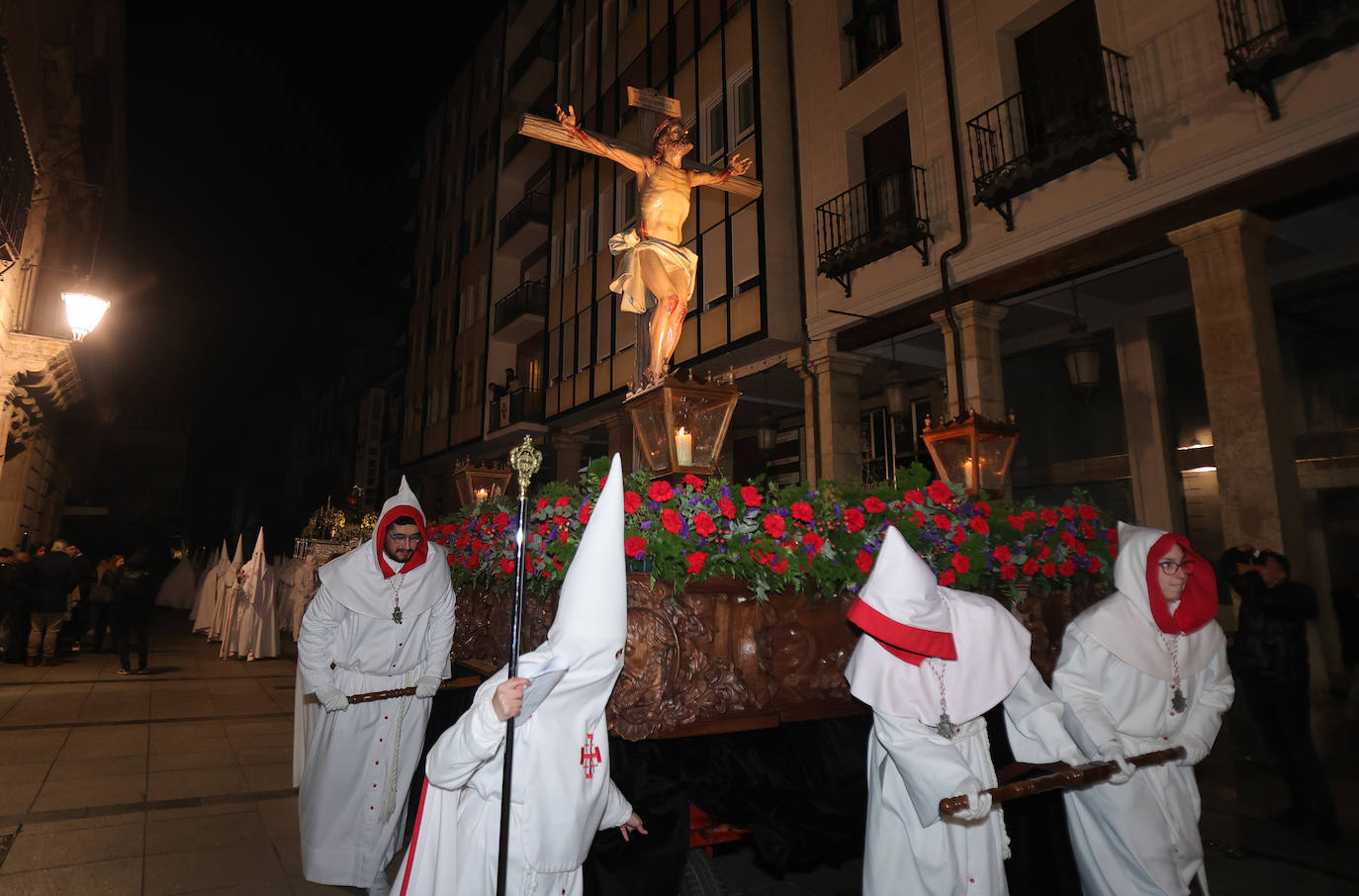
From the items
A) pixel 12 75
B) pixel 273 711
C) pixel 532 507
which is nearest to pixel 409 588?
pixel 532 507

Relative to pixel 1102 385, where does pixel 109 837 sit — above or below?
below

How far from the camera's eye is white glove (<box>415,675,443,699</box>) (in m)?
4.17

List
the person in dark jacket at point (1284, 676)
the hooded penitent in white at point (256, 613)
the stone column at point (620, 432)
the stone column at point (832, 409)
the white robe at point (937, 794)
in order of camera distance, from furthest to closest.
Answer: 1. the stone column at point (620, 432)
2. the hooded penitent in white at point (256, 613)
3. the stone column at point (832, 409)
4. the person in dark jacket at point (1284, 676)
5. the white robe at point (937, 794)

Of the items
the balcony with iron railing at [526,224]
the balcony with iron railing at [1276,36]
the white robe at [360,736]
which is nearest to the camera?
the white robe at [360,736]

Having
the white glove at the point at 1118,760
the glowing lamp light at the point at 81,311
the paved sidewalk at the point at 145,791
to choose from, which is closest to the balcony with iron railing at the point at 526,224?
the glowing lamp light at the point at 81,311

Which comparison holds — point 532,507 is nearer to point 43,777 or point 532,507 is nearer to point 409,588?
point 409,588

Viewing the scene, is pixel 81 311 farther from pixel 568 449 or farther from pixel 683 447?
pixel 568 449

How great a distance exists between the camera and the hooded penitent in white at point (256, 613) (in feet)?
50.7

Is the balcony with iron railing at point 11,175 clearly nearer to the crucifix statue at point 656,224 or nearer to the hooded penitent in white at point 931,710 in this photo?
the crucifix statue at point 656,224

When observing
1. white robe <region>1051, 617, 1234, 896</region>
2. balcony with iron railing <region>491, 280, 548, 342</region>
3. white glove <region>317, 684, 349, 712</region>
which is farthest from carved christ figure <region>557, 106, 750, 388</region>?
balcony with iron railing <region>491, 280, 548, 342</region>

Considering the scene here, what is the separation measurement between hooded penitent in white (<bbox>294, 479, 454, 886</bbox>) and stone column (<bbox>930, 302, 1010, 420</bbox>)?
335 inches

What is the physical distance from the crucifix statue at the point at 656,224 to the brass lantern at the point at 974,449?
3.89 m

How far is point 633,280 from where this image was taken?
217 inches

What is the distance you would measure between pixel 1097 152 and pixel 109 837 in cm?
1203
